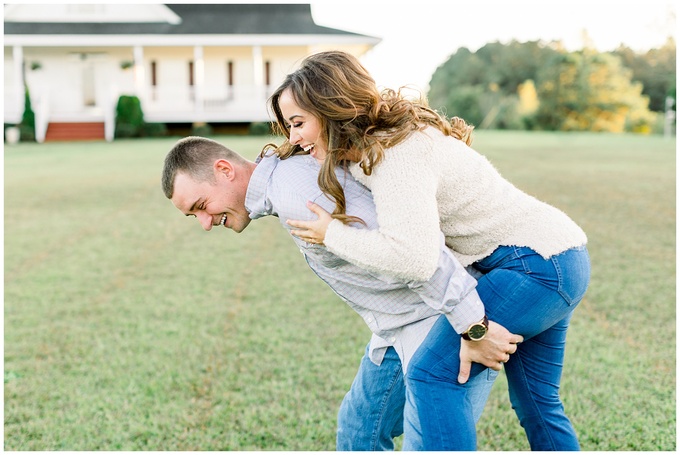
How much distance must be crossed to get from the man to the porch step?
2613 centimetres

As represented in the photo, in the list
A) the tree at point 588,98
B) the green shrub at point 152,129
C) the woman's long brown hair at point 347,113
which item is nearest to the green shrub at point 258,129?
the green shrub at point 152,129

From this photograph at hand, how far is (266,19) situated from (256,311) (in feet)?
93.8

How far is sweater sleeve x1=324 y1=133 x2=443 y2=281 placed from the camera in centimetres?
198

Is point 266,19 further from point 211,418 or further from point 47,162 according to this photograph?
point 211,418

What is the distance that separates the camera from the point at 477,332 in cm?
212

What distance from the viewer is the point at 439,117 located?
2217mm

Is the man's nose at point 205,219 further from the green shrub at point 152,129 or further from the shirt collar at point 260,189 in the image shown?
the green shrub at point 152,129

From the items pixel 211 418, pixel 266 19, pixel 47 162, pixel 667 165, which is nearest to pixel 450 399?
pixel 211 418

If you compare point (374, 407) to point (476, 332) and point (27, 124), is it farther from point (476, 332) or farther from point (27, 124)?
point (27, 124)

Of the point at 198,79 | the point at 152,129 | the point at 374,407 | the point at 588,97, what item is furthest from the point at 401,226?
the point at 588,97

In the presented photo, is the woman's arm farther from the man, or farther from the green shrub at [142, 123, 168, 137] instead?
the green shrub at [142, 123, 168, 137]

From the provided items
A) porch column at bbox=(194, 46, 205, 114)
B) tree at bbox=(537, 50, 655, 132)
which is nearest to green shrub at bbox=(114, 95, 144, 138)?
porch column at bbox=(194, 46, 205, 114)

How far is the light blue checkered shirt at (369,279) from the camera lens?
2.10 m

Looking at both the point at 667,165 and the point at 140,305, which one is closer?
the point at 140,305
